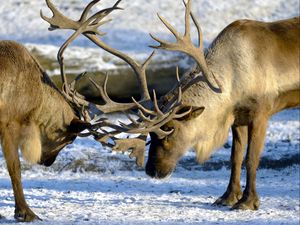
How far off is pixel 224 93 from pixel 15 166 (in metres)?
2.30

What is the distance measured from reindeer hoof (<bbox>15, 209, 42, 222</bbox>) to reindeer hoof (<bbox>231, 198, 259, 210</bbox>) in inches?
85.9

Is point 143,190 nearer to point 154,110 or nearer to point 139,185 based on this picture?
point 139,185

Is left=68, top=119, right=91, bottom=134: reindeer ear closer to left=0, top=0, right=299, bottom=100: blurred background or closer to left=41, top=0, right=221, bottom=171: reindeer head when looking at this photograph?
left=41, top=0, right=221, bottom=171: reindeer head

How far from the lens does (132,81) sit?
14.0 metres

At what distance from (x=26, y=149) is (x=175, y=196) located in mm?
2097

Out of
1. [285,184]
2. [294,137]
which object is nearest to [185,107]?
[285,184]

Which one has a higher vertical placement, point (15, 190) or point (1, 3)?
point (1, 3)

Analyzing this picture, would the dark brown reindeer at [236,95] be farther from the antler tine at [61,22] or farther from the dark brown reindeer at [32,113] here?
the antler tine at [61,22]

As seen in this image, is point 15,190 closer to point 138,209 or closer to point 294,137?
point 138,209

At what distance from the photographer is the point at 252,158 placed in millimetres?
8867

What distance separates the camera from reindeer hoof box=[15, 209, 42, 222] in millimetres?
7867

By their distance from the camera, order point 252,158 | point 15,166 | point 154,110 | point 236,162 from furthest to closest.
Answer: point 236,162 → point 252,158 → point 154,110 → point 15,166

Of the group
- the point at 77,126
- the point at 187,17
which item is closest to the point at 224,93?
the point at 187,17

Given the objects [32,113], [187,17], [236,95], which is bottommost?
[32,113]
